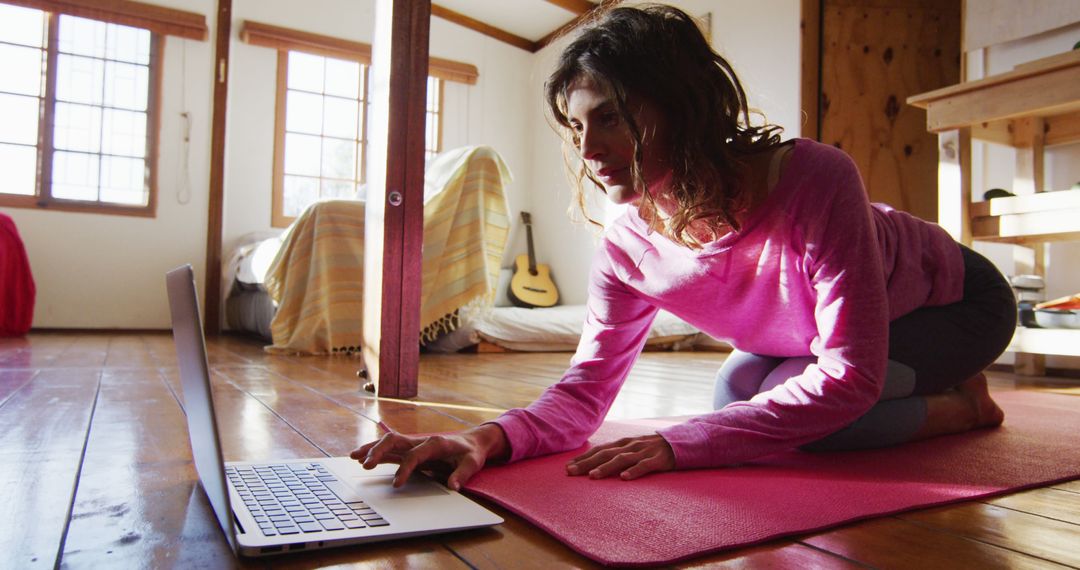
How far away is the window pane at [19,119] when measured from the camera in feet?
13.4

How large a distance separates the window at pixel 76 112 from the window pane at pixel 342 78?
1.03m

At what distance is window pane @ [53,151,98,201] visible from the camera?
4175 millimetres

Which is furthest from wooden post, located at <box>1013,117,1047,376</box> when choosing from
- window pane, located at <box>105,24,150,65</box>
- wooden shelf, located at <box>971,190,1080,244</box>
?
window pane, located at <box>105,24,150,65</box>

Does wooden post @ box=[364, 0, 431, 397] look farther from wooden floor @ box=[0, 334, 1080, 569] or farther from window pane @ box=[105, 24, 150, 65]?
window pane @ box=[105, 24, 150, 65]

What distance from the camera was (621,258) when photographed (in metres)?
1.08

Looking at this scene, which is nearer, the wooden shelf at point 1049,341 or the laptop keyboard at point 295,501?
the laptop keyboard at point 295,501

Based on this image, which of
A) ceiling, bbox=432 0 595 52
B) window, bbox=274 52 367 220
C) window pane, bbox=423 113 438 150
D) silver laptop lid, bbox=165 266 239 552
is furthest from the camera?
window pane, bbox=423 113 438 150

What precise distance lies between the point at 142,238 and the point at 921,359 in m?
4.28

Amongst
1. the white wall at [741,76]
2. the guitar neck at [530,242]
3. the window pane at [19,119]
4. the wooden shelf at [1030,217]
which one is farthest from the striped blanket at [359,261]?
the guitar neck at [530,242]

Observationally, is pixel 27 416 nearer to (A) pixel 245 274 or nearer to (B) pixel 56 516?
(B) pixel 56 516

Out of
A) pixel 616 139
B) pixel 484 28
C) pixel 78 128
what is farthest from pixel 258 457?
pixel 484 28

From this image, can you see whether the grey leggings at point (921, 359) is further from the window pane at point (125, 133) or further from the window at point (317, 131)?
the window pane at point (125, 133)

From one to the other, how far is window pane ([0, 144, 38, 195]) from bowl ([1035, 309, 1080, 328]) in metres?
4.69

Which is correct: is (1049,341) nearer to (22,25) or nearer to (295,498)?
(295,498)
